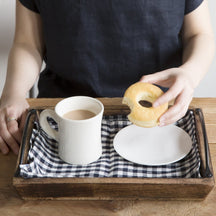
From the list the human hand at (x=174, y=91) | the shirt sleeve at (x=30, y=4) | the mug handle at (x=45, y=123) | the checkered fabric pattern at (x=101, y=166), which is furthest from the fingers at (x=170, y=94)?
the shirt sleeve at (x=30, y=4)

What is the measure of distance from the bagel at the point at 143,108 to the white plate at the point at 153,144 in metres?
0.07

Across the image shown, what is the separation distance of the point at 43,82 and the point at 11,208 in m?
0.60

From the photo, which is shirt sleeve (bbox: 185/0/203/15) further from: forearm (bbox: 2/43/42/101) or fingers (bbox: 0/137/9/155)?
fingers (bbox: 0/137/9/155)

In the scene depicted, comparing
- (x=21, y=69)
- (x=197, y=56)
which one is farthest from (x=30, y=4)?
(x=197, y=56)

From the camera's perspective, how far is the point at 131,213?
620 mm

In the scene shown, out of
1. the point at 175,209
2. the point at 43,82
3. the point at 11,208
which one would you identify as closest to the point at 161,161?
the point at 175,209

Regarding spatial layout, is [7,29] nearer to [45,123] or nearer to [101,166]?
[45,123]

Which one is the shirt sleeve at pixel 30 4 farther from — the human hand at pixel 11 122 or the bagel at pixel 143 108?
the bagel at pixel 143 108

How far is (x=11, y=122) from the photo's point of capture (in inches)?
32.4

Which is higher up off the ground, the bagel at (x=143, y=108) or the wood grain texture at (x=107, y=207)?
the bagel at (x=143, y=108)

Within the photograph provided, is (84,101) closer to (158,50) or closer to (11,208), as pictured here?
(11,208)

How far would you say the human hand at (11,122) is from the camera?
2.56 feet

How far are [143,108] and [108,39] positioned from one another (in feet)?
1.27

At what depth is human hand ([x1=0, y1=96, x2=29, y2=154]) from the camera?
0.78m
